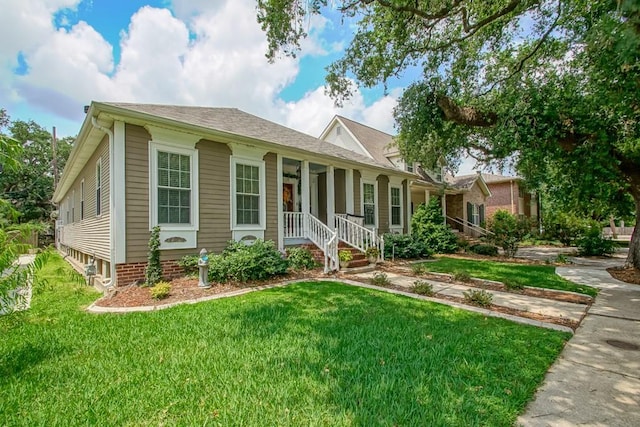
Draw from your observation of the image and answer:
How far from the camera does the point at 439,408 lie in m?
2.22

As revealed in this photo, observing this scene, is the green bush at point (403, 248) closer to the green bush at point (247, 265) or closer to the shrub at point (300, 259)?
the shrub at point (300, 259)

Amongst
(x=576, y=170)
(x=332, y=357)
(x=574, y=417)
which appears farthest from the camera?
(x=576, y=170)

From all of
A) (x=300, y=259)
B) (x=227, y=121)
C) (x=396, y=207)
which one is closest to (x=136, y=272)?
(x=300, y=259)

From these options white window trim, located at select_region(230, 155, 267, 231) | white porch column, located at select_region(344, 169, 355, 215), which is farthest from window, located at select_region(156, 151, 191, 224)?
white porch column, located at select_region(344, 169, 355, 215)

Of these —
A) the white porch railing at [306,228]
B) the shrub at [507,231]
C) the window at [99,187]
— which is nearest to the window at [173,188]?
the window at [99,187]

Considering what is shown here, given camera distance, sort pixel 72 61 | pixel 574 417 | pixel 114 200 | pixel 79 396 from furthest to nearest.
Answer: pixel 72 61
pixel 114 200
pixel 79 396
pixel 574 417

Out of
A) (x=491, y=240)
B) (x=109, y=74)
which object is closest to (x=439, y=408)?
(x=109, y=74)

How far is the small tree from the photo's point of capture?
640cm

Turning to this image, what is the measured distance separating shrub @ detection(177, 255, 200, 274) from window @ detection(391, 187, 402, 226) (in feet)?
29.8

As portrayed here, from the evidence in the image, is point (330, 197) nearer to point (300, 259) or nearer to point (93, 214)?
point (300, 259)

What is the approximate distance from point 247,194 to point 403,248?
20.6 feet

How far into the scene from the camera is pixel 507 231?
52.9 feet

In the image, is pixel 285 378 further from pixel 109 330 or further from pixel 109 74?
pixel 109 74

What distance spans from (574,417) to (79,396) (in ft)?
12.5
